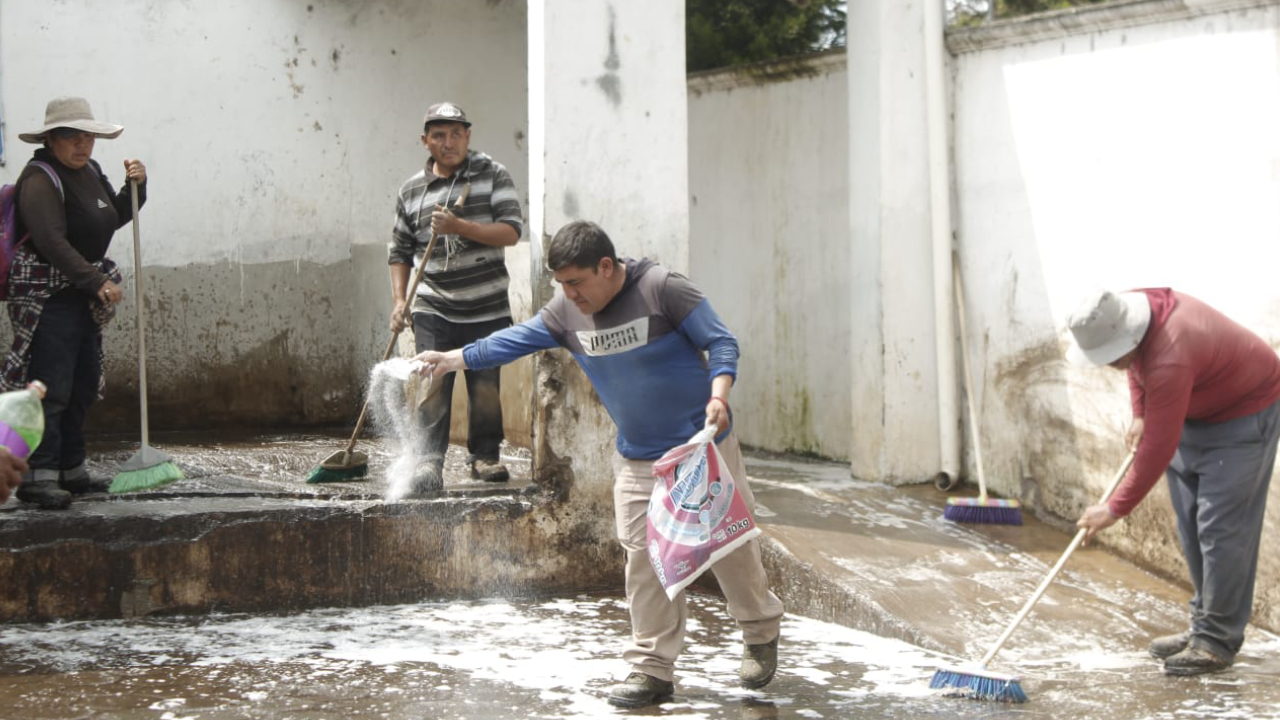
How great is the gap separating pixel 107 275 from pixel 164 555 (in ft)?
4.34

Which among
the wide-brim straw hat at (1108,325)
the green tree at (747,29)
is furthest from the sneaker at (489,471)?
the green tree at (747,29)

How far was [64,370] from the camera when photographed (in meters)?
6.35

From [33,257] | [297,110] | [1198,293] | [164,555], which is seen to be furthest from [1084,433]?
[297,110]

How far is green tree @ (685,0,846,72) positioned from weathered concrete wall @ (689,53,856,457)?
71 centimetres

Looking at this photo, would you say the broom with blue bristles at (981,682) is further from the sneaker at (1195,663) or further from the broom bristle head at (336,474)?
the broom bristle head at (336,474)

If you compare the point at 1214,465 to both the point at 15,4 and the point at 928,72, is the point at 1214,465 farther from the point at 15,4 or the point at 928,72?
the point at 15,4

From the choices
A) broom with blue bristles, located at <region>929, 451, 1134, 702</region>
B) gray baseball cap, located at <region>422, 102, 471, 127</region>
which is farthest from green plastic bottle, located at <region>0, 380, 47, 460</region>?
broom with blue bristles, located at <region>929, 451, 1134, 702</region>

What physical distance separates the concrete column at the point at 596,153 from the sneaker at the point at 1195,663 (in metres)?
2.83

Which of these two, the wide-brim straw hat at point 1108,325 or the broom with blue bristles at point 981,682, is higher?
the wide-brim straw hat at point 1108,325

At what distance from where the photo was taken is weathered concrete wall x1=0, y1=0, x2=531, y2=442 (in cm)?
919

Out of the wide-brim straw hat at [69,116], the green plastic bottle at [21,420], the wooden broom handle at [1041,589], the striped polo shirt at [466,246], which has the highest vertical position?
the wide-brim straw hat at [69,116]

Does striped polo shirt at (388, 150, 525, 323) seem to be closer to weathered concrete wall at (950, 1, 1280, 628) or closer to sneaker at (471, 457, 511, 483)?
sneaker at (471, 457, 511, 483)

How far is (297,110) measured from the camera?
390 inches

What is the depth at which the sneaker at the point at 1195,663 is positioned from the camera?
5.30m
